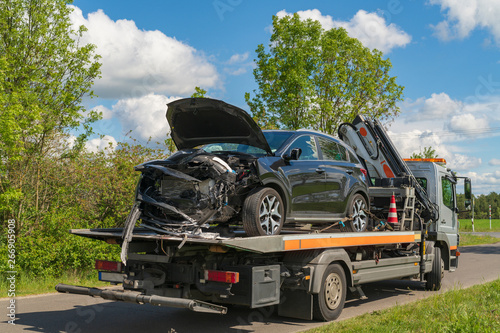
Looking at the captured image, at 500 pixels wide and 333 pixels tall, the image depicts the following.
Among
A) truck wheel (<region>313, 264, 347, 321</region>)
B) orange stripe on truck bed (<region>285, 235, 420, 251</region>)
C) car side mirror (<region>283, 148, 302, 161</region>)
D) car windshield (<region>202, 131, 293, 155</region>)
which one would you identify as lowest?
truck wheel (<region>313, 264, 347, 321</region>)

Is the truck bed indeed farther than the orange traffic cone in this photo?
No

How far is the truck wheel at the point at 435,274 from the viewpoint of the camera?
33.8 ft

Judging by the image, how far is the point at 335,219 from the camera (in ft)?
26.4

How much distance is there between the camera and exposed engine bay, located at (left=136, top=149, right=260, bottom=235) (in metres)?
6.03

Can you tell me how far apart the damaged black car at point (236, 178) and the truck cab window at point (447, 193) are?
3862 millimetres

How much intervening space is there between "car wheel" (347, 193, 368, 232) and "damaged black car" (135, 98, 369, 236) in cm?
4

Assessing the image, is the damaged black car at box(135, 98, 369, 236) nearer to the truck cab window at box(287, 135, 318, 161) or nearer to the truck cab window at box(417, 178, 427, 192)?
the truck cab window at box(287, 135, 318, 161)

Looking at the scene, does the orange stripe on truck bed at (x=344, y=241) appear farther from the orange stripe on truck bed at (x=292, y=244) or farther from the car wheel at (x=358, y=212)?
the car wheel at (x=358, y=212)

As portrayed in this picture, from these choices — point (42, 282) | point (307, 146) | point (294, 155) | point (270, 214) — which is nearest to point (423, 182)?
point (307, 146)

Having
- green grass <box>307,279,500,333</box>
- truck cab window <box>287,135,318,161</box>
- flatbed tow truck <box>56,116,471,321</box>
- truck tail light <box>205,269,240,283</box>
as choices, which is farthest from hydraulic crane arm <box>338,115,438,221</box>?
truck tail light <box>205,269,240,283</box>

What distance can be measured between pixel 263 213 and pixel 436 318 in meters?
2.74

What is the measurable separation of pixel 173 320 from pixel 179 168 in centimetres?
239

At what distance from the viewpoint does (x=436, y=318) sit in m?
6.60

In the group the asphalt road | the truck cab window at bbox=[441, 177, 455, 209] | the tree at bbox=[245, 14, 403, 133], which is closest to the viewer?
the asphalt road
